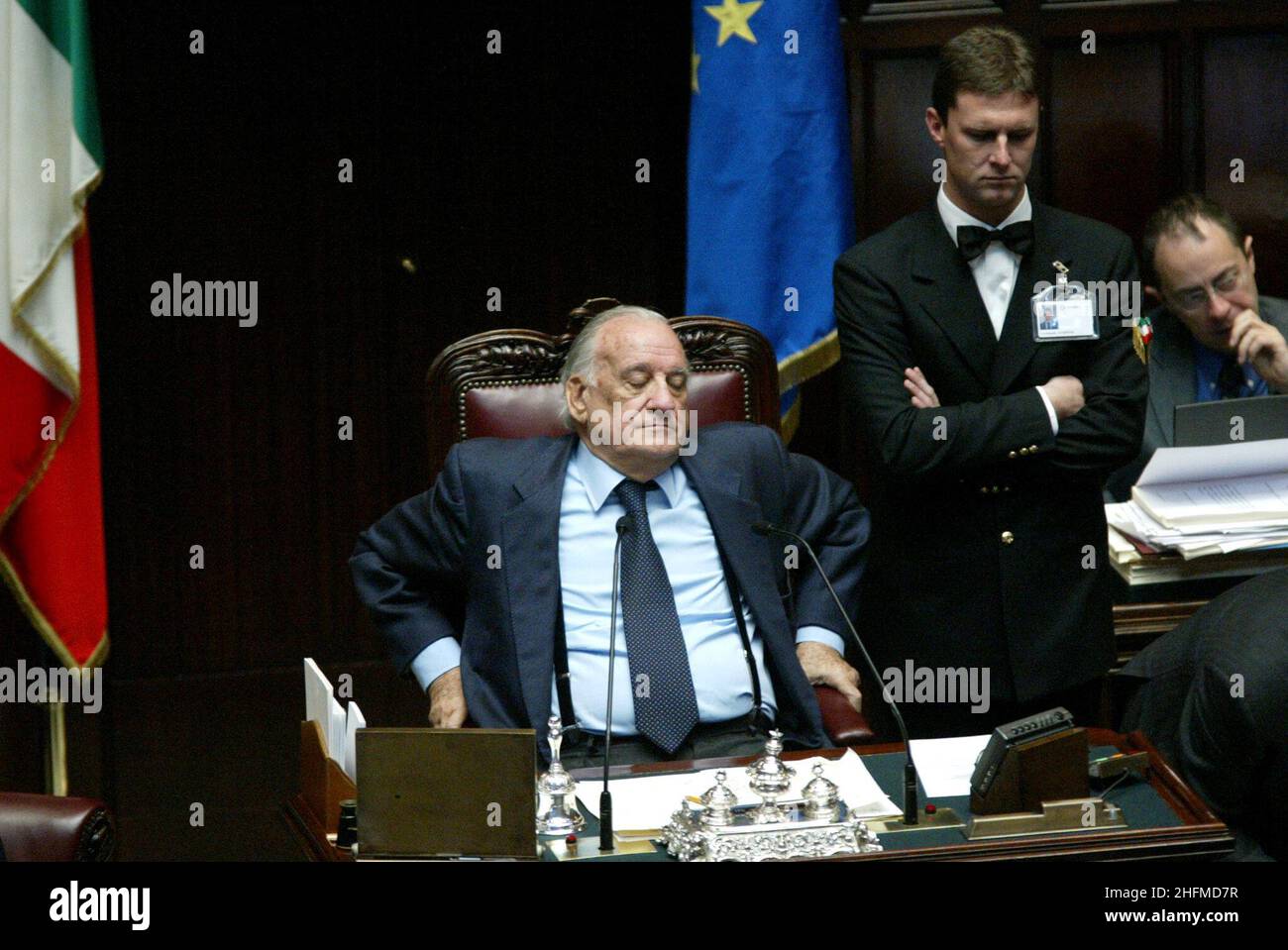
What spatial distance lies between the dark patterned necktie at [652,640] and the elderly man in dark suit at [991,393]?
1.80 feet

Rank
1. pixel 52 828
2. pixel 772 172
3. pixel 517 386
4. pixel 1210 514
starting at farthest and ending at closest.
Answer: pixel 772 172, pixel 1210 514, pixel 517 386, pixel 52 828

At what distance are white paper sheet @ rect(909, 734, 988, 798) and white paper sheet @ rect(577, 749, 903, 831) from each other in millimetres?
89

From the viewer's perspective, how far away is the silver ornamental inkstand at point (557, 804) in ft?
8.83

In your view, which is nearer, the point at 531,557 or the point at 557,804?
the point at 557,804

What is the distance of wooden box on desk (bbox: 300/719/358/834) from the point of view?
2711mm

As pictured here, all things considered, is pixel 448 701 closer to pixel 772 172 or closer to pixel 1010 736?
pixel 1010 736

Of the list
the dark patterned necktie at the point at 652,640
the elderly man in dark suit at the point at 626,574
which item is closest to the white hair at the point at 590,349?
the elderly man in dark suit at the point at 626,574

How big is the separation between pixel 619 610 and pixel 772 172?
→ 1.49m

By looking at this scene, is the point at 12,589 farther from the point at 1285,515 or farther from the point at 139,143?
the point at 1285,515

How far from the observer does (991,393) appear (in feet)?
12.2

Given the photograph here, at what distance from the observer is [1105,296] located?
3.67 metres

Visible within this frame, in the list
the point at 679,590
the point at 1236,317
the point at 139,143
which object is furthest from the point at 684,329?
the point at 139,143

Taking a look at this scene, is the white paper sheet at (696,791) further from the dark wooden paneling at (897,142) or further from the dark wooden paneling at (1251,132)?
the dark wooden paneling at (1251,132)

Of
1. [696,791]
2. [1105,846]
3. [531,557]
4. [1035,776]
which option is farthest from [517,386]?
[1105,846]
